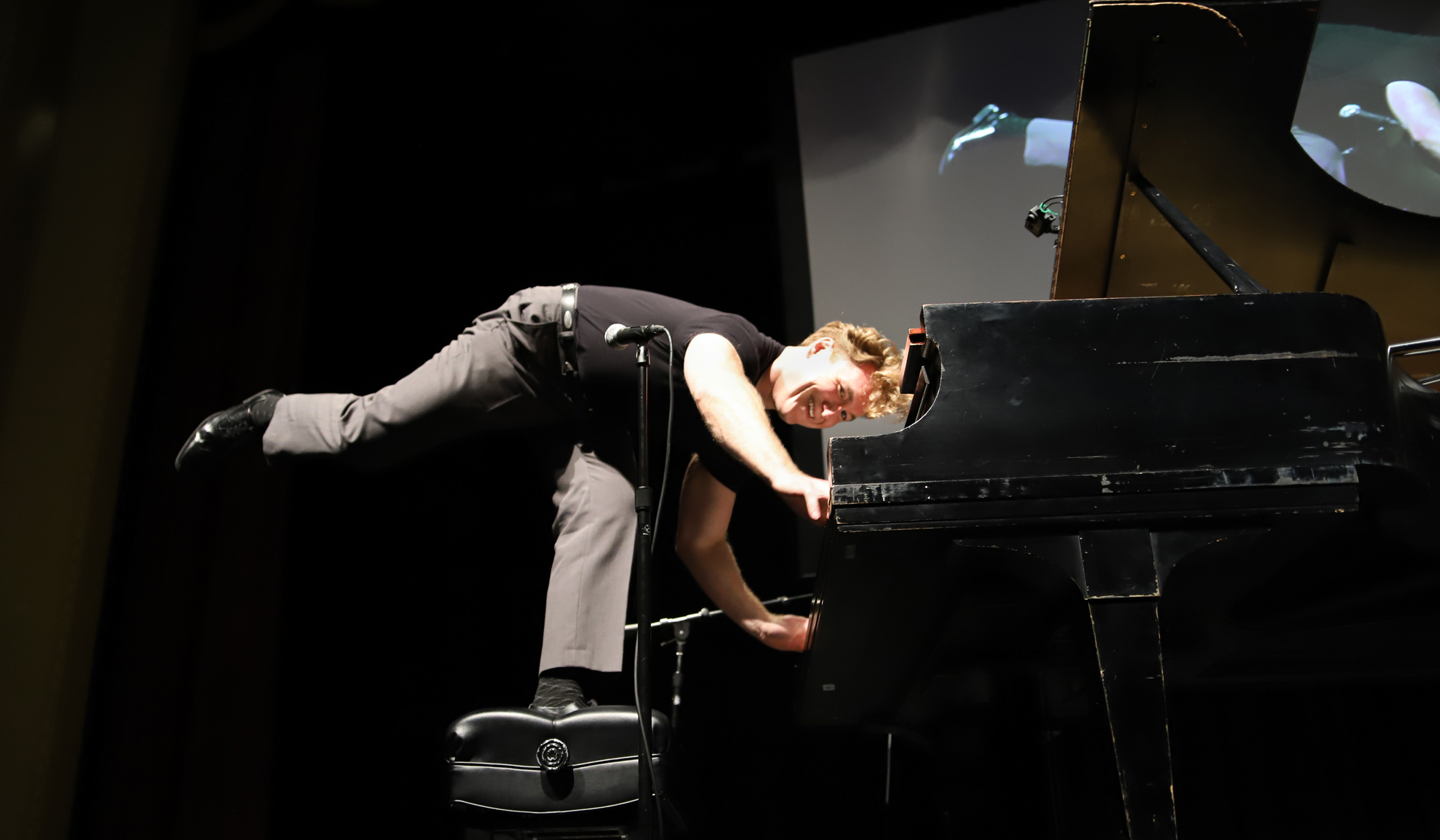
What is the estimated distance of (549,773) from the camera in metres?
1.55

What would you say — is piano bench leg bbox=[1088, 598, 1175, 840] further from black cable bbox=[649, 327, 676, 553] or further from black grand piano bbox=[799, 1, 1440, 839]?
black cable bbox=[649, 327, 676, 553]

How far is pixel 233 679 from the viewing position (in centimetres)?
268

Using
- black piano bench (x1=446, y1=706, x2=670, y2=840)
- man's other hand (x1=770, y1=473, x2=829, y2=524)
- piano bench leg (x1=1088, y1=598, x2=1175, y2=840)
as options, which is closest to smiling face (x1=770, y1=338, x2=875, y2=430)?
man's other hand (x1=770, y1=473, x2=829, y2=524)

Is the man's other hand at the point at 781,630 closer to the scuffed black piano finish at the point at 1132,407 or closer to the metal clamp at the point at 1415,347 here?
the scuffed black piano finish at the point at 1132,407

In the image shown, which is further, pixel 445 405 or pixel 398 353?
pixel 398 353

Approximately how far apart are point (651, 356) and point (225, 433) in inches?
42.0

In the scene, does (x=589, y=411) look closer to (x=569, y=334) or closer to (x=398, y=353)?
(x=569, y=334)

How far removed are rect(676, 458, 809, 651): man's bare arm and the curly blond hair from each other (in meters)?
0.43

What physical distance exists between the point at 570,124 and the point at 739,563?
76.8 inches

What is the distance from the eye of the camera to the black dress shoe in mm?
2127

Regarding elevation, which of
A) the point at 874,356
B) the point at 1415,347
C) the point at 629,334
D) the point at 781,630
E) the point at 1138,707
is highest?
the point at 874,356

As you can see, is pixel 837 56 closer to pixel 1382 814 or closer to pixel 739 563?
pixel 739 563

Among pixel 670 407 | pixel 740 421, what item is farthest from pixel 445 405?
pixel 740 421

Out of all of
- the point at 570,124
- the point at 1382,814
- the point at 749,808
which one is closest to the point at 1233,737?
the point at 1382,814
